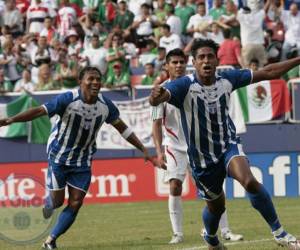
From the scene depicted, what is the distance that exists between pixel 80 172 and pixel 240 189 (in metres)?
8.08

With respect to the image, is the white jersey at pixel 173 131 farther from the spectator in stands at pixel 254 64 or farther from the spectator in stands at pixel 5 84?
the spectator in stands at pixel 5 84

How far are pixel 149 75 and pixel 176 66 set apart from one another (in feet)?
30.5

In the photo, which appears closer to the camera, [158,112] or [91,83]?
[91,83]

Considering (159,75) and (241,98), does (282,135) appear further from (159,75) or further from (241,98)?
(159,75)

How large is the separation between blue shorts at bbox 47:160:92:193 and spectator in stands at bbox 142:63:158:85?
30.5 feet

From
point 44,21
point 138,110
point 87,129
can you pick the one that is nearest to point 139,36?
point 44,21

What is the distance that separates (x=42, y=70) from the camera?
883 inches

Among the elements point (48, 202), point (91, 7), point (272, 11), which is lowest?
point (48, 202)

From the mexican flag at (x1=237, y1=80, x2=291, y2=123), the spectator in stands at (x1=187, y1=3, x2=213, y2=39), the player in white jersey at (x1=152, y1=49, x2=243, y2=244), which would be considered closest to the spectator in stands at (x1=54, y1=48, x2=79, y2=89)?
the spectator in stands at (x1=187, y1=3, x2=213, y2=39)

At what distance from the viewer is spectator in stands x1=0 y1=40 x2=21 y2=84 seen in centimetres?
2355

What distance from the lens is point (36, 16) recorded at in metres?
25.7

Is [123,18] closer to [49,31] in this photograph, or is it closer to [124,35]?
[124,35]

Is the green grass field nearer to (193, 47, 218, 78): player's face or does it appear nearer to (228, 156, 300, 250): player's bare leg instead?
(228, 156, 300, 250): player's bare leg

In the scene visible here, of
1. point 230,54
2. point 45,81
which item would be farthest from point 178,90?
point 45,81
